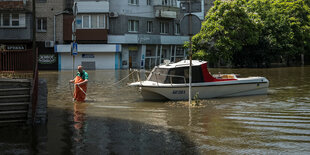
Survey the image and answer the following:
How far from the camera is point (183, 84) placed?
1616 centimetres

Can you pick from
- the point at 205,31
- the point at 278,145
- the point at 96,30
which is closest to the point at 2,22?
the point at 96,30

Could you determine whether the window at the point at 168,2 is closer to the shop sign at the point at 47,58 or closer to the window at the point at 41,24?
the window at the point at 41,24

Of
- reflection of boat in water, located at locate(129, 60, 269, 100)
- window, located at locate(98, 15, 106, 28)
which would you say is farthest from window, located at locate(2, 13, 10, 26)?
reflection of boat in water, located at locate(129, 60, 269, 100)

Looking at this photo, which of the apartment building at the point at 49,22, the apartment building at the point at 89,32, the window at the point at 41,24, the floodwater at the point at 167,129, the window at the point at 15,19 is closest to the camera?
the floodwater at the point at 167,129

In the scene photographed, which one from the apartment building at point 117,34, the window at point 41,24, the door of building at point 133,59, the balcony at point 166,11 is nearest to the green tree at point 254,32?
the balcony at point 166,11

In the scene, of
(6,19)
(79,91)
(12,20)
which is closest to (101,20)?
(12,20)

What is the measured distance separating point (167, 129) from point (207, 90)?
696cm

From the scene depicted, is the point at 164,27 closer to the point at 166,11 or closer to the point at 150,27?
the point at 166,11

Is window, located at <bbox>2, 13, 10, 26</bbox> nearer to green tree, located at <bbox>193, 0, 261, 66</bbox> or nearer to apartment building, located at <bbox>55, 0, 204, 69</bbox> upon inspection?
apartment building, located at <bbox>55, 0, 204, 69</bbox>

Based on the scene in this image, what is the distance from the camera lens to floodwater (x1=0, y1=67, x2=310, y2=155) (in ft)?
26.2

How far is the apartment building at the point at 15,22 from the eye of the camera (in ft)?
148

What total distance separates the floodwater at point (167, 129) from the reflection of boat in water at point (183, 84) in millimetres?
634

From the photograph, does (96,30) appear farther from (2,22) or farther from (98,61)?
(2,22)

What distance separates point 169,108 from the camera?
559 inches
